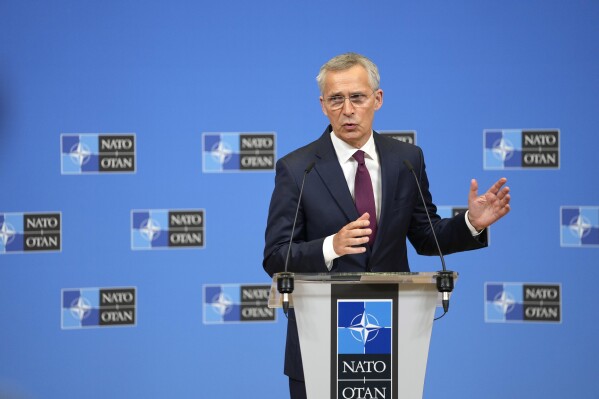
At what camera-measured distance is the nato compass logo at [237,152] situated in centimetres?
418

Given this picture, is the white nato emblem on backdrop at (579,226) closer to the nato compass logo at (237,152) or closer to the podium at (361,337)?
the nato compass logo at (237,152)

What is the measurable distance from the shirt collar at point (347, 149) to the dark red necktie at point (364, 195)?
1.5 inches

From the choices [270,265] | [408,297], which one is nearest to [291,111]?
[270,265]

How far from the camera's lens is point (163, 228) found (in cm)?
418

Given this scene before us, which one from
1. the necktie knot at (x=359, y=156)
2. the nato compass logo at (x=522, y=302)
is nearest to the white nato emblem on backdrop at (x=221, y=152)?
the nato compass logo at (x=522, y=302)

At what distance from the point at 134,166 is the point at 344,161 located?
2011mm

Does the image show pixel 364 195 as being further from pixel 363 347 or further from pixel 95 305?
pixel 95 305

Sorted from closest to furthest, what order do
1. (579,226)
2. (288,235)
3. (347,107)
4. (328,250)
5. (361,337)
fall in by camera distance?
(361,337) → (328,250) → (288,235) → (347,107) → (579,226)

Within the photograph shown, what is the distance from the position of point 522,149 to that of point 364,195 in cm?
203

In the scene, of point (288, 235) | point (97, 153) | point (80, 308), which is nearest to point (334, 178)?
point (288, 235)

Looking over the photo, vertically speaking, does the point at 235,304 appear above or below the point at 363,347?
below

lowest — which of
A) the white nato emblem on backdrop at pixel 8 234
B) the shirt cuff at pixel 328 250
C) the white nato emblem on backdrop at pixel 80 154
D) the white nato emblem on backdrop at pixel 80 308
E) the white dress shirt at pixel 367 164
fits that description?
the white nato emblem on backdrop at pixel 80 308

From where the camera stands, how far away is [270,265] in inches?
89.3

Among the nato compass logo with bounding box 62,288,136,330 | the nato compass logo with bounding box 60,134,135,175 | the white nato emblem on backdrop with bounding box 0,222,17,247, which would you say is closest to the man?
the nato compass logo with bounding box 60,134,135,175
